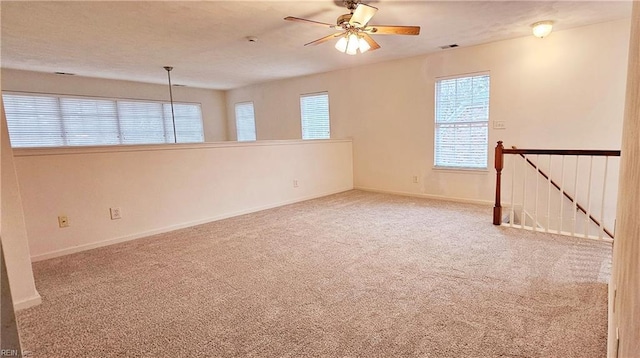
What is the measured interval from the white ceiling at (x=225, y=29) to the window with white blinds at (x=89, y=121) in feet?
2.28

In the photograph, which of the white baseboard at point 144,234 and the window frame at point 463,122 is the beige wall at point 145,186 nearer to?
the white baseboard at point 144,234

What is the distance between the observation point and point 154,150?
3693mm

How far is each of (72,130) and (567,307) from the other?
25.0 ft

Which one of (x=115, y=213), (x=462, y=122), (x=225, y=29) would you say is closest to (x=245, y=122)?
(x=225, y=29)

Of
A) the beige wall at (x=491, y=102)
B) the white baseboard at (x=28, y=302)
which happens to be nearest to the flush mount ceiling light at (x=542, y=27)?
the beige wall at (x=491, y=102)

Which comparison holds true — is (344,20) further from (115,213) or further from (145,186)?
(115,213)

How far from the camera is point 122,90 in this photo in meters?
6.62

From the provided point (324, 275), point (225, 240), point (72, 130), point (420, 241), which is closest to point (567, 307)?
point (420, 241)

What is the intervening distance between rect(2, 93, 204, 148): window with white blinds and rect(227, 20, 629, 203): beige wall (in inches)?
107

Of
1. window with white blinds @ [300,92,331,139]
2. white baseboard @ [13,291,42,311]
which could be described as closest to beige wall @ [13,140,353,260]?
white baseboard @ [13,291,42,311]

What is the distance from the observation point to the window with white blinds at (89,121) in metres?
5.55

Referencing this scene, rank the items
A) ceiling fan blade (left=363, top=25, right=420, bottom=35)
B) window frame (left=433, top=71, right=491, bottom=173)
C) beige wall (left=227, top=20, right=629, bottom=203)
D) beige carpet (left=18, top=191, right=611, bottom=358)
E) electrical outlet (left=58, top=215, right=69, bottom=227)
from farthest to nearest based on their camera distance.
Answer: window frame (left=433, top=71, right=491, bottom=173) < beige wall (left=227, top=20, right=629, bottom=203) < electrical outlet (left=58, top=215, right=69, bottom=227) < ceiling fan blade (left=363, top=25, right=420, bottom=35) < beige carpet (left=18, top=191, right=611, bottom=358)

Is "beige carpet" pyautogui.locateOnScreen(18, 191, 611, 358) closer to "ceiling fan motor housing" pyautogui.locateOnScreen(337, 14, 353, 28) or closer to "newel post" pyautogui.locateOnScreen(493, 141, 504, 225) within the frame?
"newel post" pyautogui.locateOnScreen(493, 141, 504, 225)

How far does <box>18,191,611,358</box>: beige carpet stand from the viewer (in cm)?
171
